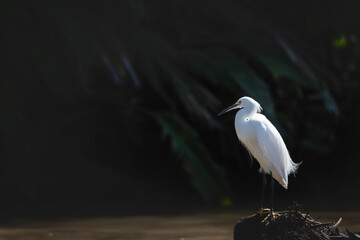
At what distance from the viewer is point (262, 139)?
4.77 metres

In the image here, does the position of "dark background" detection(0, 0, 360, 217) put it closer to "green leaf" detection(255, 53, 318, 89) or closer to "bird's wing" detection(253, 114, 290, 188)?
"green leaf" detection(255, 53, 318, 89)

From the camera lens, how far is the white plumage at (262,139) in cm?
477

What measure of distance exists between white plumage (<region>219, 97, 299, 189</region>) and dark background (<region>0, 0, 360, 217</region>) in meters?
3.32

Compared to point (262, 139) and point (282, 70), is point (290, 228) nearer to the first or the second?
point (262, 139)

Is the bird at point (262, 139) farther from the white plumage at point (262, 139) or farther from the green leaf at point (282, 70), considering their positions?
the green leaf at point (282, 70)

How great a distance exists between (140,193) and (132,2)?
2669 mm

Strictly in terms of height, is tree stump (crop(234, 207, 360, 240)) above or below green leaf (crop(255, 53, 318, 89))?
below

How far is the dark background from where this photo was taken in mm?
8805

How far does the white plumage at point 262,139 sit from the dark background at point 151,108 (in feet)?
10.9

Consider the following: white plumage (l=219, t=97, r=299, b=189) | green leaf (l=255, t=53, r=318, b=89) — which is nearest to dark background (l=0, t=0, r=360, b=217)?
green leaf (l=255, t=53, r=318, b=89)

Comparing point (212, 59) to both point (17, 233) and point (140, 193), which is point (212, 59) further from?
point (17, 233)

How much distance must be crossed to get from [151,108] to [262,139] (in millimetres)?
5627

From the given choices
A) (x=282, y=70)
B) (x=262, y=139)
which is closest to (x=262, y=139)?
(x=262, y=139)

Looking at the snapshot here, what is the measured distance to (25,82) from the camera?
31.0 feet
